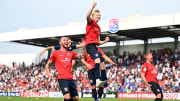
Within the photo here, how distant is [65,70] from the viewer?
9.39 m

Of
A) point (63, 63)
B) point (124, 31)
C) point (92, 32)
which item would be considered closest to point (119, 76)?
point (124, 31)

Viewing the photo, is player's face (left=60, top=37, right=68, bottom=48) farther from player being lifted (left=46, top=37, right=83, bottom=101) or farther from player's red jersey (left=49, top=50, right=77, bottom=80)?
player's red jersey (left=49, top=50, right=77, bottom=80)

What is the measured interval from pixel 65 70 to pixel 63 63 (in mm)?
230

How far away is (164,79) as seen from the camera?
2888 cm

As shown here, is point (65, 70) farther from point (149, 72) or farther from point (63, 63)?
point (149, 72)

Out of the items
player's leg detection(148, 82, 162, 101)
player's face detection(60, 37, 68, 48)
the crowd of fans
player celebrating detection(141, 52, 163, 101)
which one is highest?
player's face detection(60, 37, 68, 48)

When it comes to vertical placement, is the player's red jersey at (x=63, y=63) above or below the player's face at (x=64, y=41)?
below

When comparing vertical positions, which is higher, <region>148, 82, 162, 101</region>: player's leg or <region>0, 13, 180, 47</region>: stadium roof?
<region>0, 13, 180, 47</region>: stadium roof

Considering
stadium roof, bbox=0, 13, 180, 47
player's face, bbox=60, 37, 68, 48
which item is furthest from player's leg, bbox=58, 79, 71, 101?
stadium roof, bbox=0, 13, 180, 47

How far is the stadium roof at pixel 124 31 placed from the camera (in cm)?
3021

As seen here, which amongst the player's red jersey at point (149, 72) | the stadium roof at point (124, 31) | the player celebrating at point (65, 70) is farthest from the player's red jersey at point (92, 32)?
the stadium roof at point (124, 31)

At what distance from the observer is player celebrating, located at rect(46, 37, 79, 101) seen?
30.3 ft

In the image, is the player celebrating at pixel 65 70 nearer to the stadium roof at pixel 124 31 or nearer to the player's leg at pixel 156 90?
the player's leg at pixel 156 90

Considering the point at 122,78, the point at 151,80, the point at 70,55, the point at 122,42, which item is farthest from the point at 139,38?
the point at 70,55
